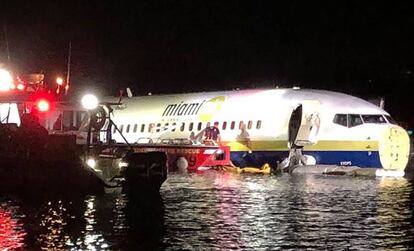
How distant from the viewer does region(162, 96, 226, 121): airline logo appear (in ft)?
129

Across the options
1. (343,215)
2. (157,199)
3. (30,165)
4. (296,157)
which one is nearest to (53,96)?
(30,165)

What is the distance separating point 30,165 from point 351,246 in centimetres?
921

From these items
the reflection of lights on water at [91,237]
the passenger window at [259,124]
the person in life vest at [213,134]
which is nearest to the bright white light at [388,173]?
the passenger window at [259,124]

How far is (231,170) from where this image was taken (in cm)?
3503

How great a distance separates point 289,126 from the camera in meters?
34.6

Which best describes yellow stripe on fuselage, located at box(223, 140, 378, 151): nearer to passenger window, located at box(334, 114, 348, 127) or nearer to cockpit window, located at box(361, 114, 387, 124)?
passenger window, located at box(334, 114, 348, 127)

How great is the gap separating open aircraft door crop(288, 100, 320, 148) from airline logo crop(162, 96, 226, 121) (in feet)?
17.8

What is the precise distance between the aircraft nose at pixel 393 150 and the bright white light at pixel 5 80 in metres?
16.8

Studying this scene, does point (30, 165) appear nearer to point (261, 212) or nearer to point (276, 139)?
point (261, 212)

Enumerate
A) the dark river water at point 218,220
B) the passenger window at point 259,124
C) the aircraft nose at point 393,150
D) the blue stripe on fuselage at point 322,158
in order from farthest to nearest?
the passenger window at point 259,124
the blue stripe on fuselage at point 322,158
the aircraft nose at point 393,150
the dark river water at point 218,220

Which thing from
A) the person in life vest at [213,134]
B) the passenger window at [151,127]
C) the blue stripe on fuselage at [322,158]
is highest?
the passenger window at [151,127]

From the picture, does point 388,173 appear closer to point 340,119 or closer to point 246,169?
point 340,119

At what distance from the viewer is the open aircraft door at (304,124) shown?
110 feet

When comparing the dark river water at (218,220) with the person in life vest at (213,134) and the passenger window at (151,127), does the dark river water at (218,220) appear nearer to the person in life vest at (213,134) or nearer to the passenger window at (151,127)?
the person in life vest at (213,134)
